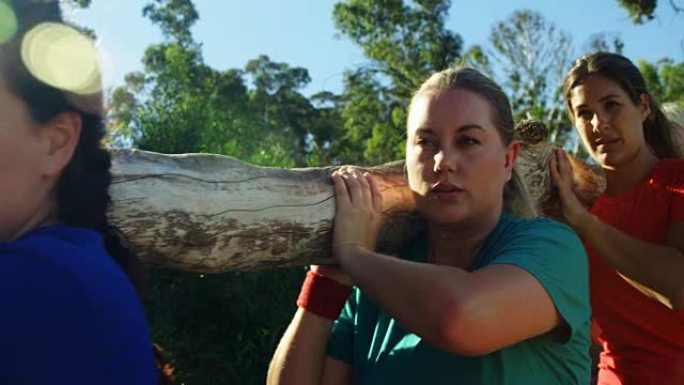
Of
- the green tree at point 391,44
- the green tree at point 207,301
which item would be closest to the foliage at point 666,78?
the green tree at point 391,44

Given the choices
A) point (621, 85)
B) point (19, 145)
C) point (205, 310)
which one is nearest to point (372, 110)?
point (205, 310)

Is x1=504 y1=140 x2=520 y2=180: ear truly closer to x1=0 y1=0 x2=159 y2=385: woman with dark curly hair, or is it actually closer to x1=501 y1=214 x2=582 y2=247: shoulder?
x1=501 y1=214 x2=582 y2=247: shoulder

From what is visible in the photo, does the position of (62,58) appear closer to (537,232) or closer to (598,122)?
(537,232)

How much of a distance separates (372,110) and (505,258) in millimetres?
21608

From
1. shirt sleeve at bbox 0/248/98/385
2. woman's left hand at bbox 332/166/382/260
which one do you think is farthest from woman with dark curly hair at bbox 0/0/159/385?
woman's left hand at bbox 332/166/382/260

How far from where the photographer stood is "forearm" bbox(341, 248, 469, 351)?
5.14 feet

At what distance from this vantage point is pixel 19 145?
3.71 ft

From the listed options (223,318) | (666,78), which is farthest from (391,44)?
(223,318)

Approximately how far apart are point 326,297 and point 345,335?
4.4 inches

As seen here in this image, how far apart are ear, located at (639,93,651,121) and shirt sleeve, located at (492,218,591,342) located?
1.22 metres

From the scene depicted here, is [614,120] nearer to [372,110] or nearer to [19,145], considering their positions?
[19,145]

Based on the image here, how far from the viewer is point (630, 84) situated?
280 cm

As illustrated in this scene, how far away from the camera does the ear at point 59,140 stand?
1.16 metres

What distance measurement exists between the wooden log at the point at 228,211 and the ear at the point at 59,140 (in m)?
0.40
